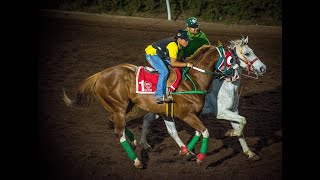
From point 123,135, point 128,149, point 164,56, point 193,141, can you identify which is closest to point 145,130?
point 123,135

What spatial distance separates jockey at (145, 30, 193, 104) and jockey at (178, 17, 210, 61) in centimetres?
37

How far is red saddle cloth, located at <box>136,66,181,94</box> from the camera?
369 inches

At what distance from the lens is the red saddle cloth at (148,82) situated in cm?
Answer: 938

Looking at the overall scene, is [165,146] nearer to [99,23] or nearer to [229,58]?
[229,58]

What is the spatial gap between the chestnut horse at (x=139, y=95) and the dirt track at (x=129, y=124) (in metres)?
0.66

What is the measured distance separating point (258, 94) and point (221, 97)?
4.35 metres

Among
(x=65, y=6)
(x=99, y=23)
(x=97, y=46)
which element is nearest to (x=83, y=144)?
(x=97, y=46)

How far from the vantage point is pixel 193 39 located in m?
9.94

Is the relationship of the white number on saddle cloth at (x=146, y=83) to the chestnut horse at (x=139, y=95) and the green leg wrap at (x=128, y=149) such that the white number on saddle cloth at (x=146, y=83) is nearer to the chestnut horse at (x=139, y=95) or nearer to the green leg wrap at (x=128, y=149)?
the chestnut horse at (x=139, y=95)

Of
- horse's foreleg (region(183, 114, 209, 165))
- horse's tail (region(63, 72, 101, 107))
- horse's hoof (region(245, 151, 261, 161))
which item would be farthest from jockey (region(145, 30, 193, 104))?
horse's hoof (region(245, 151, 261, 161))

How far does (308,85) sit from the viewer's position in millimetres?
10305

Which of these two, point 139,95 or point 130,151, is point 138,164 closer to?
point 130,151

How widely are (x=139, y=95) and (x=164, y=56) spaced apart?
2.75 feet

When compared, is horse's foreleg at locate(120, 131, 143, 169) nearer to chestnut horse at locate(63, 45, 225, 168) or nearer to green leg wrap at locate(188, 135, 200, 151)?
chestnut horse at locate(63, 45, 225, 168)
